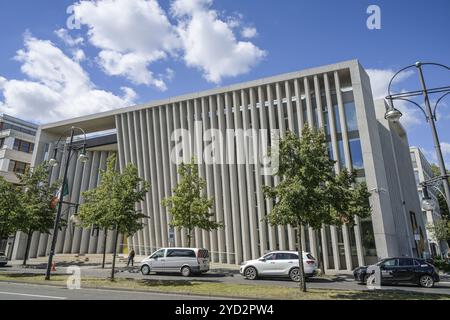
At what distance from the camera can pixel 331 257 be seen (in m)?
24.8

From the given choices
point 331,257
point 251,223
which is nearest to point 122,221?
point 251,223

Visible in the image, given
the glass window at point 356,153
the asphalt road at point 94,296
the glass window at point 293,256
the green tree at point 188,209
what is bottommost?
the asphalt road at point 94,296

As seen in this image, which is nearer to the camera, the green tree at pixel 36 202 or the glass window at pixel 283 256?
the glass window at pixel 283 256

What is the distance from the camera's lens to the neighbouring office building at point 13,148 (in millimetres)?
43312

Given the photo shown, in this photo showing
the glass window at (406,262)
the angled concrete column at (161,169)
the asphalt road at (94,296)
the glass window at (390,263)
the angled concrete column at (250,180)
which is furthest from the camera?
the angled concrete column at (161,169)

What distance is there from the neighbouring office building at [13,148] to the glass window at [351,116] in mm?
39659

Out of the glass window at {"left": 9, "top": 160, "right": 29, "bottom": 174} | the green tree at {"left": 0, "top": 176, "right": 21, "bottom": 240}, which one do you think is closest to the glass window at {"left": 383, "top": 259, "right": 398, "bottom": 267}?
the green tree at {"left": 0, "top": 176, "right": 21, "bottom": 240}

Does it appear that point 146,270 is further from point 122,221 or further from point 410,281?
point 410,281

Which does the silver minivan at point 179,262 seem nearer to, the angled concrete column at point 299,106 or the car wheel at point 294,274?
the car wheel at point 294,274

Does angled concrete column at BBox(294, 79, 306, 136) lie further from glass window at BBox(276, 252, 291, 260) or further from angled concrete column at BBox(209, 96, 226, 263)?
glass window at BBox(276, 252, 291, 260)

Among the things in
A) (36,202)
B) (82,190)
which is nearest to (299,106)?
(36,202)

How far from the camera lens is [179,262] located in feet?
63.3

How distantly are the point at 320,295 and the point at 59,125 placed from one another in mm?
38622

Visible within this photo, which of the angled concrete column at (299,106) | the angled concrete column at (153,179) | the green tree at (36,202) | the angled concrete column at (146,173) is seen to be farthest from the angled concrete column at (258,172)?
the green tree at (36,202)
